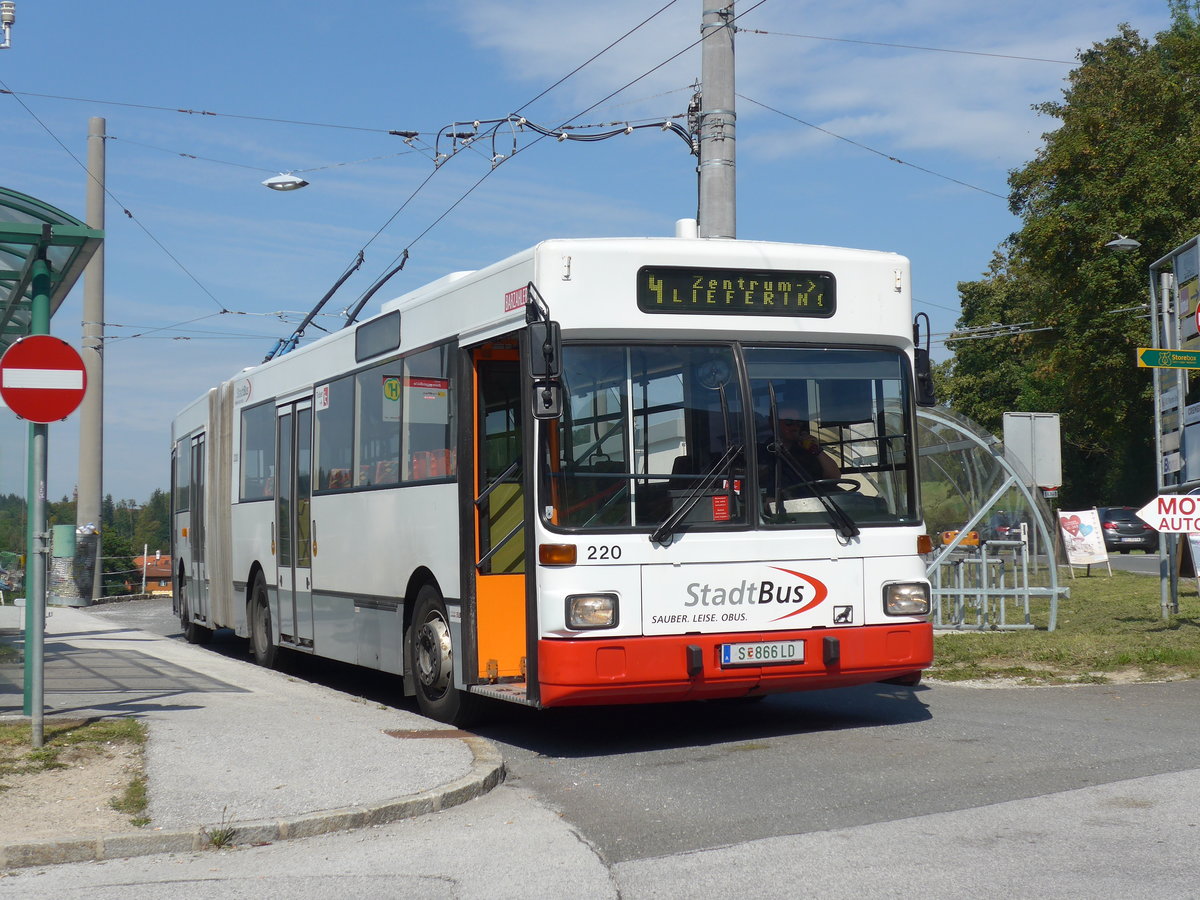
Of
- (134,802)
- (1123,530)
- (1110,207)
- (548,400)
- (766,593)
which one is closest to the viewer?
(134,802)

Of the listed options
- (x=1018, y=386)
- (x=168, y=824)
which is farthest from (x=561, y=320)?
(x=1018, y=386)

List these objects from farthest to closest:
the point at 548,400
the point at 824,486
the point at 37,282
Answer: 1. the point at 37,282
2. the point at 824,486
3. the point at 548,400

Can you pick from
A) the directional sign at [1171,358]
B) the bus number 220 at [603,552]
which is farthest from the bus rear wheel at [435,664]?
the directional sign at [1171,358]

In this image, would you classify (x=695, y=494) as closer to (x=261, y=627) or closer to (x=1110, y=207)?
(x=261, y=627)

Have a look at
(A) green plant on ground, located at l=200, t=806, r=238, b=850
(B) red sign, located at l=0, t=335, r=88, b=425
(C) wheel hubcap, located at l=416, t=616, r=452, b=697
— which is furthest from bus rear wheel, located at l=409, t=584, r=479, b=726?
(A) green plant on ground, located at l=200, t=806, r=238, b=850

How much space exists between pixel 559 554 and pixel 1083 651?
678cm

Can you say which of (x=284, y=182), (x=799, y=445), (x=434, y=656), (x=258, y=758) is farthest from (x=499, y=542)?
(x=284, y=182)

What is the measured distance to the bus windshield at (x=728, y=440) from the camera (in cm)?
876

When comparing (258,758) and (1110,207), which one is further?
(1110,207)

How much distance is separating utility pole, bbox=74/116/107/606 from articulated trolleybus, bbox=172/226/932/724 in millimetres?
18479

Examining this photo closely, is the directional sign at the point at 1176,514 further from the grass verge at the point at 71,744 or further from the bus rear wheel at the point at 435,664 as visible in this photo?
the grass verge at the point at 71,744

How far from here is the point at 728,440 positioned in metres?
8.98

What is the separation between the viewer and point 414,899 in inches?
220

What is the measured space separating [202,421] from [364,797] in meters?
12.3
